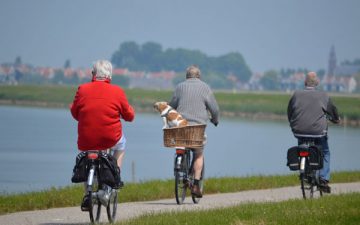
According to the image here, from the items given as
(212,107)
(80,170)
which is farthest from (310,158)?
(80,170)

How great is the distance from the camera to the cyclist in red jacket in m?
11.5

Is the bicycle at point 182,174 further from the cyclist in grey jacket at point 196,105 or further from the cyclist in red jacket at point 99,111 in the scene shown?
the cyclist in red jacket at point 99,111

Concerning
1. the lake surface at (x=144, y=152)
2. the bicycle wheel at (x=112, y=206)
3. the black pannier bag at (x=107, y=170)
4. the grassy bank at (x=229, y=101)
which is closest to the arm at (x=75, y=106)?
the black pannier bag at (x=107, y=170)

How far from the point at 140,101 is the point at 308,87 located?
11399 centimetres

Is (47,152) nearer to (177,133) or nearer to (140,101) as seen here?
(177,133)

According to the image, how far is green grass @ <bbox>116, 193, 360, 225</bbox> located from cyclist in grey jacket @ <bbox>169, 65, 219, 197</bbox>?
2052 millimetres

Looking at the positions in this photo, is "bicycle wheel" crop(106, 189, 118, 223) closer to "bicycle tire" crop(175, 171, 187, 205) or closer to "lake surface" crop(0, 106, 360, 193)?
"bicycle tire" crop(175, 171, 187, 205)

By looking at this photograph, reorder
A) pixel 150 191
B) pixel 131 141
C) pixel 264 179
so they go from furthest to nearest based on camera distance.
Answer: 1. pixel 131 141
2. pixel 264 179
3. pixel 150 191

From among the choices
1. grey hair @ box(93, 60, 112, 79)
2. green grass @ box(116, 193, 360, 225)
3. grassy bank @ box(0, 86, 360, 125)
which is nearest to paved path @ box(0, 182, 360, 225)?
green grass @ box(116, 193, 360, 225)

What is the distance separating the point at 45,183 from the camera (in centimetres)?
3131

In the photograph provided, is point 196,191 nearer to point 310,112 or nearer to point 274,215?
point 310,112

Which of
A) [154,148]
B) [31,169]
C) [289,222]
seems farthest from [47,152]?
[289,222]

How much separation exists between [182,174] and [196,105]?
0.98m

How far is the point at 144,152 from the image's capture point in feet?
168
